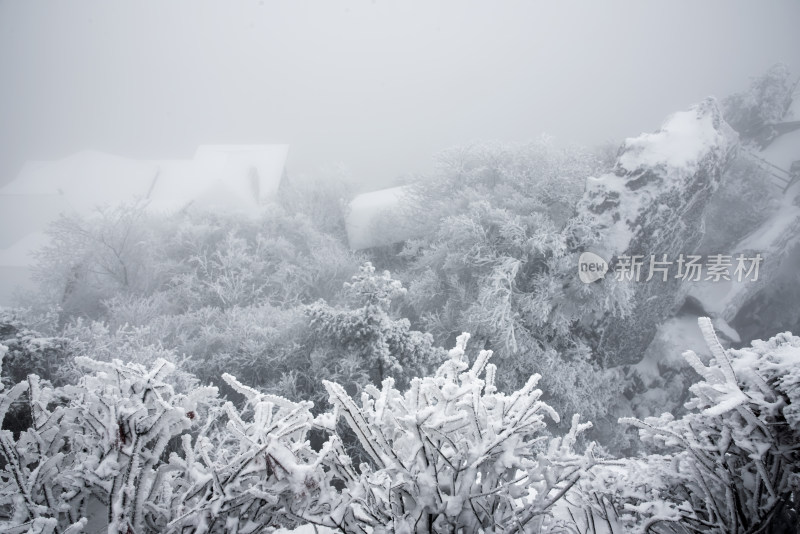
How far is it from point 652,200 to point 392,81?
7502 centimetres

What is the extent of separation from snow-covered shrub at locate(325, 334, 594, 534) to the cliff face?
408 inches

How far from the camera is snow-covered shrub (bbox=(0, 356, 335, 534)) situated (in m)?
2.02

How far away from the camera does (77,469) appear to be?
2055 millimetres

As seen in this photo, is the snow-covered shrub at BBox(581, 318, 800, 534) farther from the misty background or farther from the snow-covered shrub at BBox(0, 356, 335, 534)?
the misty background

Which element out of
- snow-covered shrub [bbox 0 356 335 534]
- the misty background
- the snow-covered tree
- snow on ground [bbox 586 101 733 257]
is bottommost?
the snow-covered tree

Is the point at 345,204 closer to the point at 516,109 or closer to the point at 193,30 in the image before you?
the point at 516,109

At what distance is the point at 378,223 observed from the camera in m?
16.2

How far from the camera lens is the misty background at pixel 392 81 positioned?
48.5m

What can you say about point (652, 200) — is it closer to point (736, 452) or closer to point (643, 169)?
point (643, 169)

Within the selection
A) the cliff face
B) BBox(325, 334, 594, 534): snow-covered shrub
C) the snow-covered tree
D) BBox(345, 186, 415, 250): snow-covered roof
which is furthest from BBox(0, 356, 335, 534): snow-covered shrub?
BBox(345, 186, 415, 250): snow-covered roof

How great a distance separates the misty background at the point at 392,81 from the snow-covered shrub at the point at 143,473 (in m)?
20.7

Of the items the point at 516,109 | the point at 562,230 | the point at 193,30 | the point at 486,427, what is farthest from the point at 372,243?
the point at 193,30

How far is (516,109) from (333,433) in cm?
6140

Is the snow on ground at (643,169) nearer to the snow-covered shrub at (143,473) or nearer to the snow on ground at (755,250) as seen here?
the snow on ground at (755,250)
